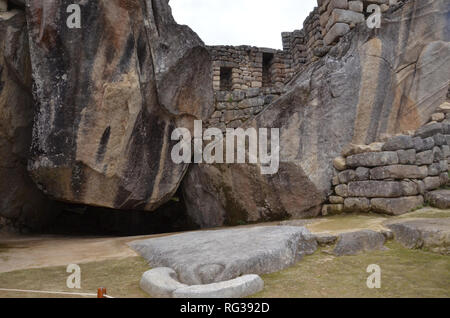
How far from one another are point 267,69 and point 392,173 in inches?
358

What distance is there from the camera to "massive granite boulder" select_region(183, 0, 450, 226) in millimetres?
5574

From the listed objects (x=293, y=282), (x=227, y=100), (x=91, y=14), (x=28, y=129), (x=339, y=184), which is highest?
(x=91, y=14)

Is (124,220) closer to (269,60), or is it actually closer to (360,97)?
(360,97)

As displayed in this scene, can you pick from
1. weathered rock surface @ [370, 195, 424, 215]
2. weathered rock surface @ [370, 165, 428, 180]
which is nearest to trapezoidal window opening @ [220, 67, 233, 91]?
weathered rock surface @ [370, 165, 428, 180]

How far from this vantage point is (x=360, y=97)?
5.61 m

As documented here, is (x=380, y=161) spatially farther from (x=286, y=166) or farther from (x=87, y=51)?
(x=87, y=51)

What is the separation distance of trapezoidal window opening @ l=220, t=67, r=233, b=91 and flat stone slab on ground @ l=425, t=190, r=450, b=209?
865 centimetres

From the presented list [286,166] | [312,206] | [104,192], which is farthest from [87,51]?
[312,206]

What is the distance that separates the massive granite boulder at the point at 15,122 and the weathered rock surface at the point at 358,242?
5548 millimetres

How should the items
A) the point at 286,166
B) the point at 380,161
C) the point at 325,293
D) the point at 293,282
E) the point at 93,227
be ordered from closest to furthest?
the point at 325,293, the point at 293,282, the point at 380,161, the point at 286,166, the point at 93,227

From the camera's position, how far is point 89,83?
17.7 ft

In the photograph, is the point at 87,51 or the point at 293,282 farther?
the point at 87,51

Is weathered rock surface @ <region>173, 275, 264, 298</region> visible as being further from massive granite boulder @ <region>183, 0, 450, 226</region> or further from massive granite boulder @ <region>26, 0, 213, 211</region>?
massive granite boulder @ <region>26, 0, 213, 211</region>

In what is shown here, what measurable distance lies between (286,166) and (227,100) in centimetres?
203
